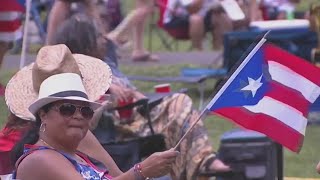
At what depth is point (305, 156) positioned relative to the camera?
9.04 metres

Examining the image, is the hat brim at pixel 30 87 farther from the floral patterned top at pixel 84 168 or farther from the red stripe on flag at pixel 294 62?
the red stripe on flag at pixel 294 62

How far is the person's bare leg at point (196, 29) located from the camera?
14250mm

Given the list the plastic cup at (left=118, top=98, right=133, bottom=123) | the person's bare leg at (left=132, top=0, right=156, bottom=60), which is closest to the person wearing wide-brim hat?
the plastic cup at (left=118, top=98, right=133, bottom=123)

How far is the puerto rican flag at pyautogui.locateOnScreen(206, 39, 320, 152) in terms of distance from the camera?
208 inches

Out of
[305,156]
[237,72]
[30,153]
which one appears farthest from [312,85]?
[305,156]

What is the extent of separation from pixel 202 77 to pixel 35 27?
4.43 m

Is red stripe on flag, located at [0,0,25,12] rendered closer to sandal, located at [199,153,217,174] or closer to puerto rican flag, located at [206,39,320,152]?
sandal, located at [199,153,217,174]

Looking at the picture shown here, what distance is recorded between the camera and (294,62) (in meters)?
5.53

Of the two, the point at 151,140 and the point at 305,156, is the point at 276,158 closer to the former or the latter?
the point at 151,140

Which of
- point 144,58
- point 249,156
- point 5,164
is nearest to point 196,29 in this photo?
point 144,58

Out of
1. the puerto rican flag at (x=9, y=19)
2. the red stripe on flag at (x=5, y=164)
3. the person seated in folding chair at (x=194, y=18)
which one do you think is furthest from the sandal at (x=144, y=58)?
the red stripe on flag at (x=5, y=164)

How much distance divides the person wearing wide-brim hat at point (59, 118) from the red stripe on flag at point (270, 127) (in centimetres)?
67

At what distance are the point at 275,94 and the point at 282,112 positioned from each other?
98 millimetres

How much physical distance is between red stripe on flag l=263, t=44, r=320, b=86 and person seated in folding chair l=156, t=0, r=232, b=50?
847 cm
